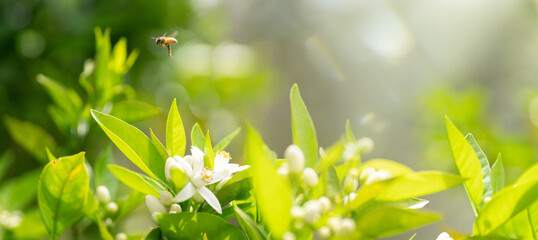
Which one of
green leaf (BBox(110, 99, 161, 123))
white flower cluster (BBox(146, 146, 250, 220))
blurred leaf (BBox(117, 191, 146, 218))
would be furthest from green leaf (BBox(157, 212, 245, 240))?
green leaf (BBox(110, 99, 161, 123))

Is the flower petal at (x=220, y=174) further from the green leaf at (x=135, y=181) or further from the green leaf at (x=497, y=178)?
the green leaf at (x=497, y=178)

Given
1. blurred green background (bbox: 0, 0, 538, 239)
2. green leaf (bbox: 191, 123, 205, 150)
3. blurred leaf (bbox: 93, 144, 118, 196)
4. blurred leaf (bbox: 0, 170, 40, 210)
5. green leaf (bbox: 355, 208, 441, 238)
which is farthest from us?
blurred green background (bbox: 0, 0, 538, 239)

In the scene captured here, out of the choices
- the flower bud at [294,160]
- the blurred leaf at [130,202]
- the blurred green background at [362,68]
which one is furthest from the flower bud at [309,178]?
the blurred green background at [362,68]

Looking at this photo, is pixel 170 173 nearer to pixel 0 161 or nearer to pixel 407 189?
pixel 407 189

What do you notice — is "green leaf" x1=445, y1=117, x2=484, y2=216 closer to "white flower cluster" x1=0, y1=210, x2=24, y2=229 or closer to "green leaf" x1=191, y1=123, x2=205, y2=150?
"green leaf" x1=191, y1=123, x2=205, y2=150

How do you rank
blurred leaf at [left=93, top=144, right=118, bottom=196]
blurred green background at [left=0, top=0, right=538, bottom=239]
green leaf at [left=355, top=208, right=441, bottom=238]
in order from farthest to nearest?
blurred green background at [left=0, top=0, right=538, bottom=239]
blurred leaf at [left=93, top=144, right=118, bottom=196]
green leaf at [left=355, top=208, right=441, bottom=238]

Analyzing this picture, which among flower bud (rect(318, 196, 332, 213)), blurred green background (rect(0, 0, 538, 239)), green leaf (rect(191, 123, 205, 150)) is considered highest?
flower bud (rect(318, 196, 332, 213))

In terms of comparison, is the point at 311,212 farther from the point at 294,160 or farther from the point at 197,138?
the point at 197,138

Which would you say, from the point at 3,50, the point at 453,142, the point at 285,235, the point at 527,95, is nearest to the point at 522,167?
the point at 527,95
